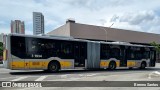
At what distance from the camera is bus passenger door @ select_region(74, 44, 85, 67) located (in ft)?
66.6

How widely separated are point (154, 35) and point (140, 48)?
1628 inches

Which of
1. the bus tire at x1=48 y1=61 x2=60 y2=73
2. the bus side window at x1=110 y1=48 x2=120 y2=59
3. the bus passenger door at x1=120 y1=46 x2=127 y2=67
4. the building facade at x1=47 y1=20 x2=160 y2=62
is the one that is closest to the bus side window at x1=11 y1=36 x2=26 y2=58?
the bus tire at x1=48 y1=61 x2=60 y2=73

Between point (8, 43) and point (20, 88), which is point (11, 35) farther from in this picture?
point (20, 88)

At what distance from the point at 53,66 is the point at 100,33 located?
35.4 metres

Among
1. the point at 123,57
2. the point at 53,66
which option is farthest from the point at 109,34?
the point at 53,66

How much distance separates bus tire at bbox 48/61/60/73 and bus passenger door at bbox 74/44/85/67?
1.71 m

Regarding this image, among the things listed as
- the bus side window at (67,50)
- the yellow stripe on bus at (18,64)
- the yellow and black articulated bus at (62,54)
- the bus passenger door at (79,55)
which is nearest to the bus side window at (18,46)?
the yellow and black articulated bus at (62,54)

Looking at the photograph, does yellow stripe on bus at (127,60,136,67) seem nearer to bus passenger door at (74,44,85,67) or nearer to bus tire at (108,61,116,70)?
bus tire at (108,61,116,70)

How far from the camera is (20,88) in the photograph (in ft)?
33.5

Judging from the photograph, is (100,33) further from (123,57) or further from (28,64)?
(28,64)

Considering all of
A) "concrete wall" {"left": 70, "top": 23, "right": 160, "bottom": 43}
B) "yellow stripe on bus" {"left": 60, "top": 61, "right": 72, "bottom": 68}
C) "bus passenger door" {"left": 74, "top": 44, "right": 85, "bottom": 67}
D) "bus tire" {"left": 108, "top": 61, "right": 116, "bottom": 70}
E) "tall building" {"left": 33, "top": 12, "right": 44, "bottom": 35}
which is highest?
"tall building" {"left": 33, "top": 12, "right": 44, "bottom": 35}

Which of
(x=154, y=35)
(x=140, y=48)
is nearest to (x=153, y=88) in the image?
(x=140, y=48)

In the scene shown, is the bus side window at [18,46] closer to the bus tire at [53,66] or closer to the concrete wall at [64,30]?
the bus tire at [53,66]

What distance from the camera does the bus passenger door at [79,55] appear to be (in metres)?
20.3
